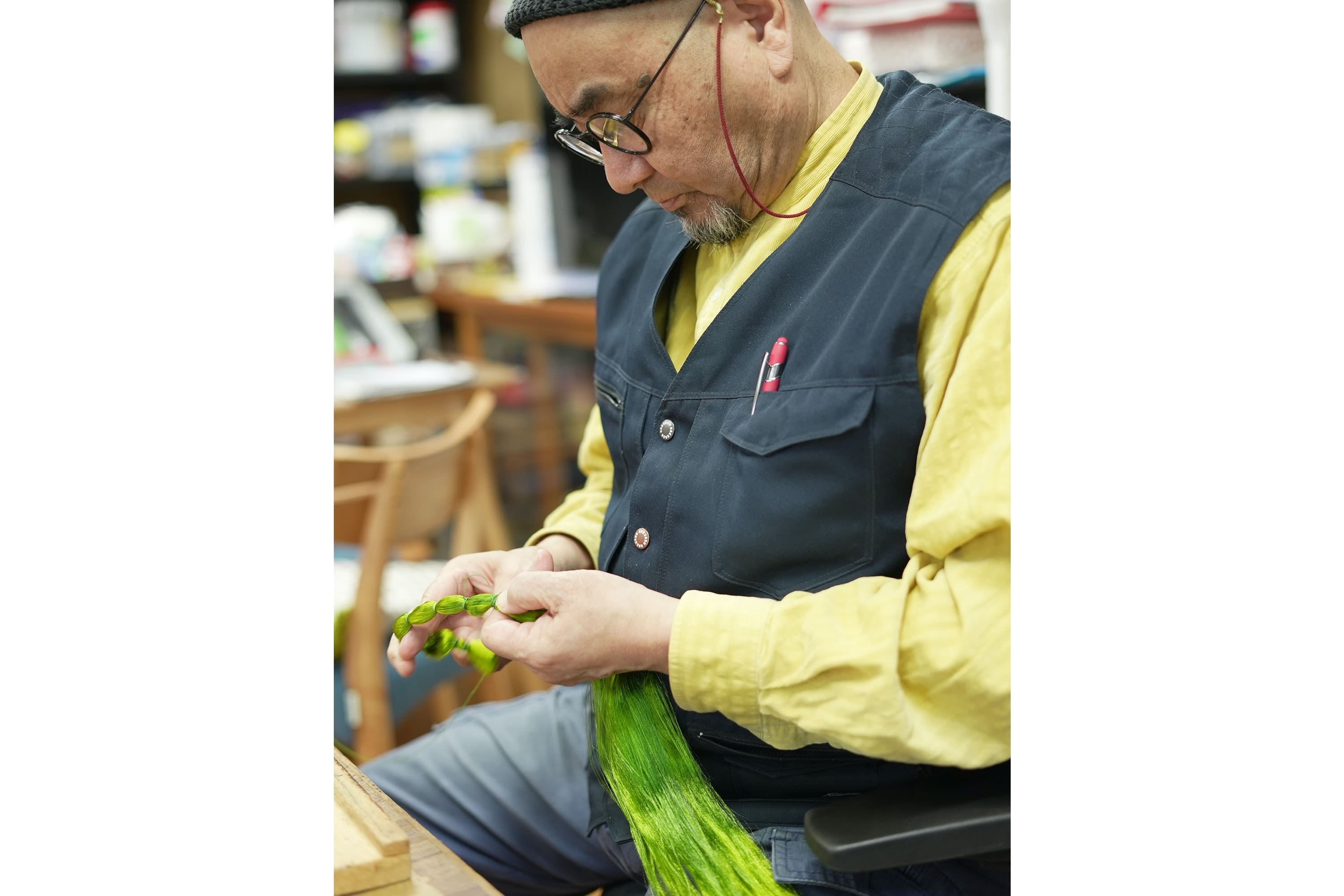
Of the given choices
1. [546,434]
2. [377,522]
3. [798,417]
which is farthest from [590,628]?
[546,434]

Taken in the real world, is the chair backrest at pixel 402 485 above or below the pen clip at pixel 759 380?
below

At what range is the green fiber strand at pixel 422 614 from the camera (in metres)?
1.08

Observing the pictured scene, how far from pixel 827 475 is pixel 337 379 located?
244cm

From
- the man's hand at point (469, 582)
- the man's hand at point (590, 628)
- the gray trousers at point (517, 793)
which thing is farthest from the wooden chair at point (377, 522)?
the man's hand at point (590, 628)

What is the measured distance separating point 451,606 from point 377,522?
940mm

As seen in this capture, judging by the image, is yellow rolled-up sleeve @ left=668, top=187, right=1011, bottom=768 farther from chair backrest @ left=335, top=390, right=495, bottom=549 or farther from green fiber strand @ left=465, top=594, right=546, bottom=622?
chair backrest @ left=335, top=390, right=495, bottom=549

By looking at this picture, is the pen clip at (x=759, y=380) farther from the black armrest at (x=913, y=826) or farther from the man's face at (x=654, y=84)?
the black armrest at (x=913, y=826)

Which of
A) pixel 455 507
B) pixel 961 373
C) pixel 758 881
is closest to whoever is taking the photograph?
pixel 961 373

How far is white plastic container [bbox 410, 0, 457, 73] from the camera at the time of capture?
5102 millimetres

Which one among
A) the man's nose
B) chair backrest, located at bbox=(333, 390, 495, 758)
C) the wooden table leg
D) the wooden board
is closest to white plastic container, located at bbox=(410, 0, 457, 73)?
the wooden table leg

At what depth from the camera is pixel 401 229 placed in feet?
17.9
